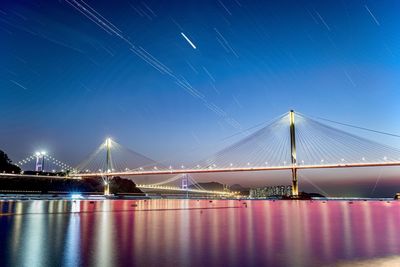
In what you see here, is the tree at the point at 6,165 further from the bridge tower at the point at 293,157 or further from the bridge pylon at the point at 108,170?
the bridge tower at the point at 293,157

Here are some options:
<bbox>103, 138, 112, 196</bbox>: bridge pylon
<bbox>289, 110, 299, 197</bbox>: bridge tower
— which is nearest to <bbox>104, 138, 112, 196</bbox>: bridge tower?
<bbox>103, 138, 112, 196</bbox>: bridge pylon

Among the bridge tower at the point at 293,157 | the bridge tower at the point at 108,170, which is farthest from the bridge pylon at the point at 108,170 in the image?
the bridge tower at the point at 293,157

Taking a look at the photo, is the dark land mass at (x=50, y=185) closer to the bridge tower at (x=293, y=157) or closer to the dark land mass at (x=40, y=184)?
the dark land mass at (x=40, y=184)

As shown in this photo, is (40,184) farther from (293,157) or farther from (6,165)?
(293,157)

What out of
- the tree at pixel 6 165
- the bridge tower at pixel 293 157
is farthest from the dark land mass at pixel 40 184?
the bridge tower at pixel 293 157

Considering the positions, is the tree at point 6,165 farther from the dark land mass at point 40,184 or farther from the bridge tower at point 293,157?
the bridge tower at point 293,157

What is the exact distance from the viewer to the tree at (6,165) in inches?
3561

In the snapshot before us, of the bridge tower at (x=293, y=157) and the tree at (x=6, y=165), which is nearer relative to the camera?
the bridge tower at (x=293, y=157)

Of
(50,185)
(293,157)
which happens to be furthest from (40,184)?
(293,157)

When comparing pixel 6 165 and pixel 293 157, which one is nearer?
pixel 293 157

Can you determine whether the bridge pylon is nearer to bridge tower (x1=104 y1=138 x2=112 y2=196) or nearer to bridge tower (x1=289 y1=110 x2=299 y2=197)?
bridge tower (x1=104 y1=138 x2=112 y2=196)

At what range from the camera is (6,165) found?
92.4 metres

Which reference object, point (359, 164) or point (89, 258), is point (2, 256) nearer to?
point (89, 258)

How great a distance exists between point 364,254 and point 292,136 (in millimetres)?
53040
